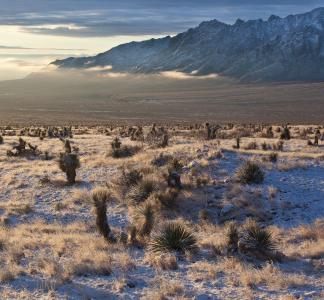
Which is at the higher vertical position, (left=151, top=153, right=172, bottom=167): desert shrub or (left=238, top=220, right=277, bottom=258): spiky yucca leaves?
(left=151, top=153, right=172, bottom=167): desert shrub

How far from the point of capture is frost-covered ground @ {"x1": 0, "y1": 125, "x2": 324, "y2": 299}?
10.8 metres

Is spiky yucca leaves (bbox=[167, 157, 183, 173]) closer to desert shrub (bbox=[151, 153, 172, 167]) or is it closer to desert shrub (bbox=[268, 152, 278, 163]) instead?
desert shrub (bbox=[151, 153, 172, 167])

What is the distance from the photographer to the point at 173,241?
13.3m

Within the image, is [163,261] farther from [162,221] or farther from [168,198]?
[168,198]

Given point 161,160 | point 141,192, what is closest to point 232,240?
point 141,192

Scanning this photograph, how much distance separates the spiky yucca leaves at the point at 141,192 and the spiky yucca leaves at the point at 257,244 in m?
5.84

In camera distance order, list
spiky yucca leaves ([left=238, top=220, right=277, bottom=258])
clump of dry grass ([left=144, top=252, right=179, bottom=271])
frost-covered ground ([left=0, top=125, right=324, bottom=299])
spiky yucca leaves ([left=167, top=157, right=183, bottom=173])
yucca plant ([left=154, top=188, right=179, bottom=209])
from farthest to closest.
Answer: spiky yucca leaves ([left=167, top=157, right=183, bottom=173]) → yucca plant ([left=154, top=188, right=179, bottom=209]) → spiky yucca leaves ([left=238, top=220, right=277, bottom=258]) → clump of dry grass ([left=144, top=252, right=179, bottom=271]) → frost-covered ground ([left=0, top=125, right=324, bottom=299])

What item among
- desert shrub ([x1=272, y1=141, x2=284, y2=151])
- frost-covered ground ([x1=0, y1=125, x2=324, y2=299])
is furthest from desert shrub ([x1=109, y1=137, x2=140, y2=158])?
desert shrub ([x1=272, y1=141, x2=284, y2=151])

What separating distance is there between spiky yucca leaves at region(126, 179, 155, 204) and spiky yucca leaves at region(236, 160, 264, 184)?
9.86 feet

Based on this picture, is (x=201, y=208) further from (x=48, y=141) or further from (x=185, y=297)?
(x=48, y=141)

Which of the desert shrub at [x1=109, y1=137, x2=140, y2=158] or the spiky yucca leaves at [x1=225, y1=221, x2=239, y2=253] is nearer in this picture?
the spiky yucca leaves at [x1=225, y1=221, x2=239, y2=253]

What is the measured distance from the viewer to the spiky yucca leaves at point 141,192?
18.8 metres

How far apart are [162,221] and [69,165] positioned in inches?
244

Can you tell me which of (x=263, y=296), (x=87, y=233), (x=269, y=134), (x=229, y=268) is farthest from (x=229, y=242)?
(x=269, y=134)
